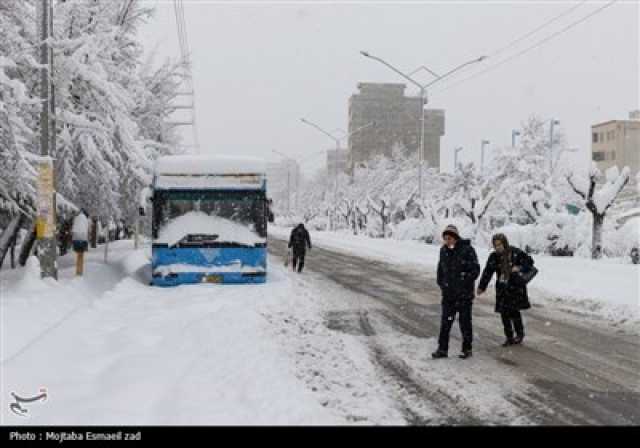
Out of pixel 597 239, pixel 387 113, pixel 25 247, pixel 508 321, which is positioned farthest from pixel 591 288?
pixel 387 113

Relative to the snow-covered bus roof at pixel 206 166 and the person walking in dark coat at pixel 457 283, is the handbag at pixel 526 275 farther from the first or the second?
the snow-covered bus roof at pixel 206 166

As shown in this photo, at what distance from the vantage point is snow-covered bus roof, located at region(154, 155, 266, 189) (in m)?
14.8

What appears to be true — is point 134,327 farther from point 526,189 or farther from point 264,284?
point 526,189

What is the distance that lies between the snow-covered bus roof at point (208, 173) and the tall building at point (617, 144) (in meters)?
86.5

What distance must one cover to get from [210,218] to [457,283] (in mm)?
7981

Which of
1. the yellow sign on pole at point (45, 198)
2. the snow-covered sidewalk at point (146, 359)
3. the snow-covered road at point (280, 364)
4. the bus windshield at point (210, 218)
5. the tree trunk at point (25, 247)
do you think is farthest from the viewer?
the tree trunk at point (25, 247)

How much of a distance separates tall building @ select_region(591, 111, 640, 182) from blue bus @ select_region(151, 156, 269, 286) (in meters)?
86.7

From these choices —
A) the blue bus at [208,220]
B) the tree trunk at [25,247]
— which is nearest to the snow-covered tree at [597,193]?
the blue bus at [208,220]

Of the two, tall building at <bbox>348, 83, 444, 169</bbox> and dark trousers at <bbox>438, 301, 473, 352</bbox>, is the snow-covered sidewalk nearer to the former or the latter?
dark trousers at <bbox>438, 301, 473, 352</bbox>

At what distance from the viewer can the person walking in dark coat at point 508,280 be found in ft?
28.6

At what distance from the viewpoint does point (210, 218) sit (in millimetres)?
14688

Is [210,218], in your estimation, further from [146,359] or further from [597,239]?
[597,239]

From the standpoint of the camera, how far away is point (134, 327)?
30.3ft
